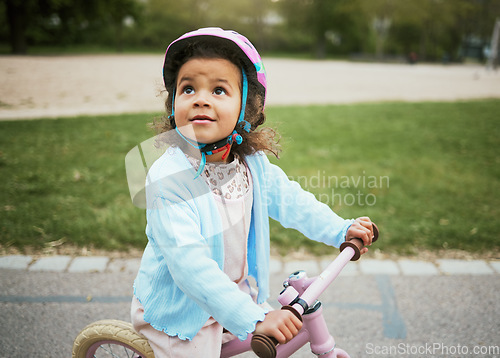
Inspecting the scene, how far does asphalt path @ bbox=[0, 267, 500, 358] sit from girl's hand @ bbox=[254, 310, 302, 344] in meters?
1.31

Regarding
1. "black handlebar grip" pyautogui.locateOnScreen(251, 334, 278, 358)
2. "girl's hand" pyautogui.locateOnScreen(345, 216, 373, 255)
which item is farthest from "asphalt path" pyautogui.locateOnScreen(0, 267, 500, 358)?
"black handlebar grip" pyautogui.locateOnScreen(251, 334, 278, 358)

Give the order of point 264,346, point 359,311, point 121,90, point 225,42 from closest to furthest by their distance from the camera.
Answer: point 264,346, point 225,42, point 359,311, point 121,90

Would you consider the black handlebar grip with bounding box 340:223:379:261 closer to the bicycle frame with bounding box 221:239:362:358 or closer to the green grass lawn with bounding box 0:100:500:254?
the bicycle frame with bounding box 221:239:362:358

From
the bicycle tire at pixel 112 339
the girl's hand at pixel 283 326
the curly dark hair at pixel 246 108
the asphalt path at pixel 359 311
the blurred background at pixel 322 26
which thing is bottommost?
the blurred background at pixel 322 26

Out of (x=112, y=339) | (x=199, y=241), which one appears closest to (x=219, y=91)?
(x=199, y=241)

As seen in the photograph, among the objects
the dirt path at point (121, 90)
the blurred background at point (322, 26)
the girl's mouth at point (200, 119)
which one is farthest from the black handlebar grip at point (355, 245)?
the blurred background at point (322, 26)

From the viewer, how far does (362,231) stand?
5.18ft

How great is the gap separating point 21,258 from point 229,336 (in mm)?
2212

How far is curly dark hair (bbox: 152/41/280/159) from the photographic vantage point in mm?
1490

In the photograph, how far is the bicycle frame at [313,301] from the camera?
127cm

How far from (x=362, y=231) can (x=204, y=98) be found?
747 millimetres

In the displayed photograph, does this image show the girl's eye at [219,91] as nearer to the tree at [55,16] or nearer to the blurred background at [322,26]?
the tree at [55,16]

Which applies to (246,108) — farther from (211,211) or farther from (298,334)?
(298,334)

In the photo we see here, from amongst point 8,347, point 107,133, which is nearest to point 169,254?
point 8,347
